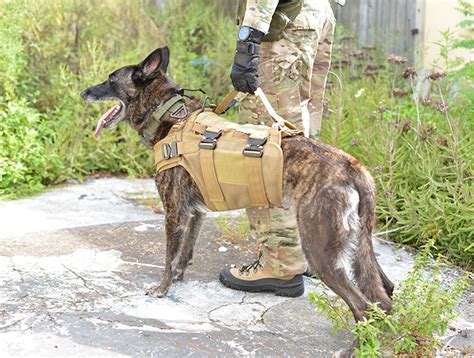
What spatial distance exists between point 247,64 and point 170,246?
121 centimetres

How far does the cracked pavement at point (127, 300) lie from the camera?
149 inches

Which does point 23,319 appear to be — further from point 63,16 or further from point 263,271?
point 63,16

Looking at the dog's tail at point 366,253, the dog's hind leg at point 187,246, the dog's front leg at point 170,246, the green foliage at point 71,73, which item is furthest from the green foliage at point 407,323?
the green foliage at point 71,73

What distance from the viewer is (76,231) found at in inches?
216

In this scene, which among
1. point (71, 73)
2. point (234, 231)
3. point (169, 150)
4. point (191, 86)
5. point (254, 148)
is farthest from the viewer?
point (191, 86)

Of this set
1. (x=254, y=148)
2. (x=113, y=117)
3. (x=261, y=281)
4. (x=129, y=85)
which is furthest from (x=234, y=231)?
(x=254, y=148)

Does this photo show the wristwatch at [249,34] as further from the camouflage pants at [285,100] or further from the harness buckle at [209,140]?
the harness buckle at [209,140]

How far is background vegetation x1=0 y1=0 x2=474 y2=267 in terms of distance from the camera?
5559 millimetres

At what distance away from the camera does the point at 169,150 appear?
4238 millimetres

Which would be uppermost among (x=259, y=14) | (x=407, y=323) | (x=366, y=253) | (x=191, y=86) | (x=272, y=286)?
(x=259, y=14)

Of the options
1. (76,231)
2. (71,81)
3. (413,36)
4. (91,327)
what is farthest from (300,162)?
(413,36)

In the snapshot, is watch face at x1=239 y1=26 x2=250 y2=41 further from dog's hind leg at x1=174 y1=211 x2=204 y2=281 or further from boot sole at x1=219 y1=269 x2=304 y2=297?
boot sole at x1=219 y1=269 x2=304 y2=297

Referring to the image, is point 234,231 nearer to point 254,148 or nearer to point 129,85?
point 129,85

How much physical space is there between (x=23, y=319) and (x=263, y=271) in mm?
1504
